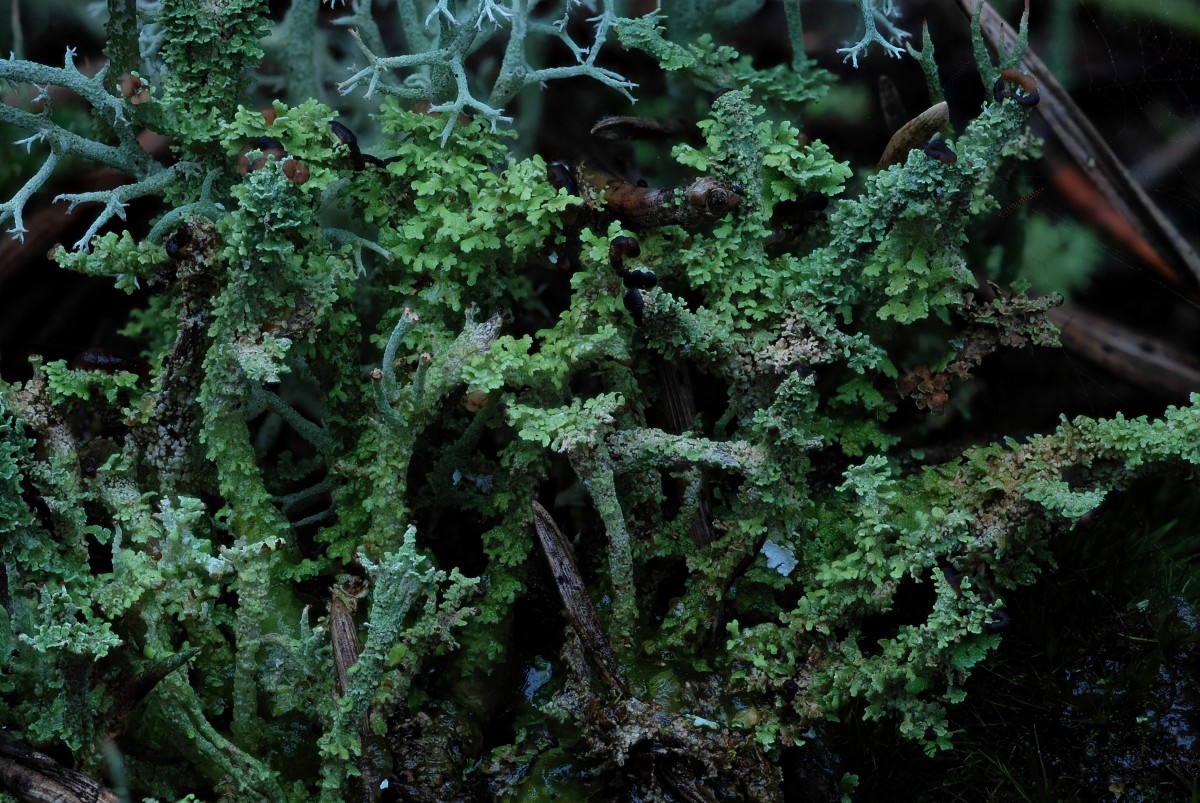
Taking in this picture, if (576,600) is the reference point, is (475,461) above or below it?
above

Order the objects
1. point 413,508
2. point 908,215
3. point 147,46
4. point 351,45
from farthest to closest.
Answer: point 351,45 → point 147,46 → point 413,508 → point 908,215

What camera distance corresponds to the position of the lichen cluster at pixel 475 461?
1.45m

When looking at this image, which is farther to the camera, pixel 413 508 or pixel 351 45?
pixel 351 45

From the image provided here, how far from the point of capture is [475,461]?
1718mm

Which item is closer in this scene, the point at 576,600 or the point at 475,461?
the point at 576,600

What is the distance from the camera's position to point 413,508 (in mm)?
1714

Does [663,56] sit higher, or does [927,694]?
[663,56]

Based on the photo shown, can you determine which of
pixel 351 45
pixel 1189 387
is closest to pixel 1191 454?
pixel 1189 387

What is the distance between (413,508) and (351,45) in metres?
1.04

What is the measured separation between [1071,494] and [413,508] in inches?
38.4

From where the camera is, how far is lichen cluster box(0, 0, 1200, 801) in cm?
145

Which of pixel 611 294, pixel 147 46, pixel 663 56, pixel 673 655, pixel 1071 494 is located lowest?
pixel 673 655

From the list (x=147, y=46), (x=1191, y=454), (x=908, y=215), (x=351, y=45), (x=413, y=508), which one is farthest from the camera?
(x=351, y=45)

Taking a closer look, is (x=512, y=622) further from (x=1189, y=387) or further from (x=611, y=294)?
(x=1189, y=387)
